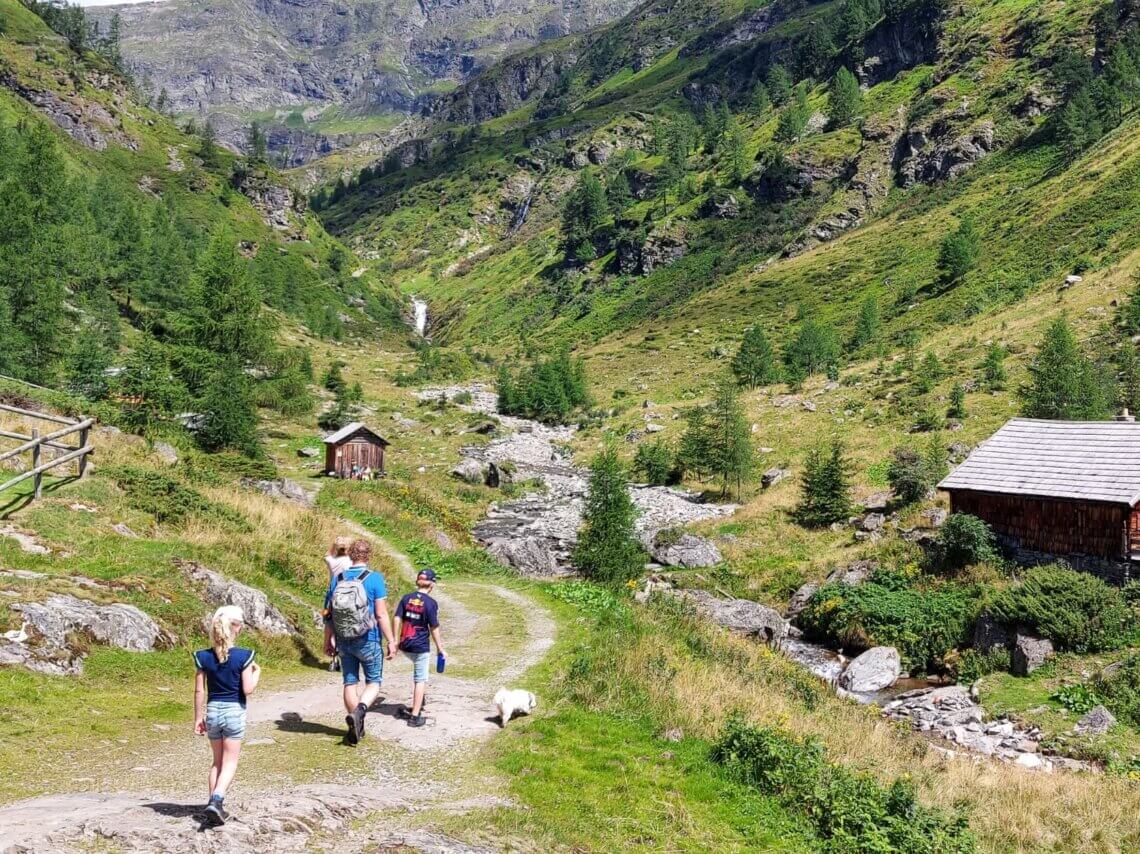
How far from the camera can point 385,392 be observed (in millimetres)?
87062

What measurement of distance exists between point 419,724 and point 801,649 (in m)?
19.7

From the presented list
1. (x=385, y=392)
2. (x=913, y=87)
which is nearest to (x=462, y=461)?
(x=385, y=392)

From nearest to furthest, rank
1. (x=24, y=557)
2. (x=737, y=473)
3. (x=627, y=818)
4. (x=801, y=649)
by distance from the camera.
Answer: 1. (x=627, y=818)
2. (x=24, y=557)
3. (x=801, y=649)
4. (x=737, y=473)

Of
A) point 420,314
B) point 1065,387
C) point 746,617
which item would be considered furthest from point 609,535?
point 420,314

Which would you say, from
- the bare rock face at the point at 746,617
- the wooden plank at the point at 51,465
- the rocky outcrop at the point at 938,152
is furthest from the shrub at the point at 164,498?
the rocky outcrop at the point at 938,152

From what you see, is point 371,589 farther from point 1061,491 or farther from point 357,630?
point 1061,491

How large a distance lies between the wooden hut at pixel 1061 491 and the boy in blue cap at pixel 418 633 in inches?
1019

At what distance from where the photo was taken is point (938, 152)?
127312 mm

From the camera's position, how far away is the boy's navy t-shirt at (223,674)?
7.43 meters

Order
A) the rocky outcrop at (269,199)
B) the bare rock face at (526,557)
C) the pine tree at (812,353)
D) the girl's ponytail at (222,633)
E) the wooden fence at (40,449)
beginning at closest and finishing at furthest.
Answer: the girl's ponytail at (222,633)
the wooden fence at (40,449)
the bare rock face at (526,557)
the pine tree at (812,353)
the rocky outcrop at (269,199)

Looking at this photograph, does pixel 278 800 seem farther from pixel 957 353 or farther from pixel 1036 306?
pixel 1036 306

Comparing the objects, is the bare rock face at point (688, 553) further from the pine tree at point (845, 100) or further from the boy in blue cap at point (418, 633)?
the pine tree at point (845, 100)

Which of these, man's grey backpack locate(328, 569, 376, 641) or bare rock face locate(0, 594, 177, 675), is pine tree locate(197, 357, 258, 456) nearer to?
bare rock face locate(0, 594, 177, 675)

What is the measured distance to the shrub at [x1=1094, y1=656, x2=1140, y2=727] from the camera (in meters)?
19.6
